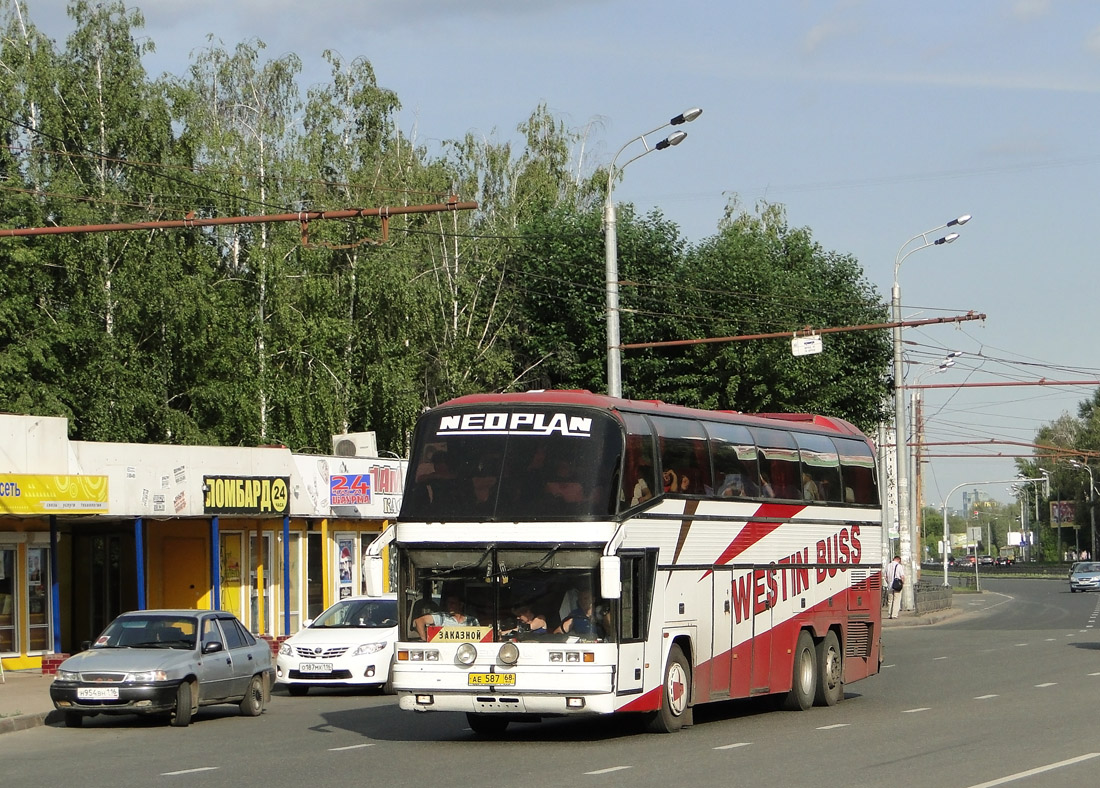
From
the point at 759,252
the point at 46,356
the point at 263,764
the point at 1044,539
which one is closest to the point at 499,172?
the point at 759,252

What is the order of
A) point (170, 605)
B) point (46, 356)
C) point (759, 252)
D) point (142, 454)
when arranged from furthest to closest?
point (759, 252) < point (46, 356) < point (170, 605) < point (142, 454)

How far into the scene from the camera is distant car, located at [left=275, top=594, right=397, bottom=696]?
24.1 m

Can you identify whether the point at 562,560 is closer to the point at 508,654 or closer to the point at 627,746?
the point at 508,654

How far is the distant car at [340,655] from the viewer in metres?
24.1

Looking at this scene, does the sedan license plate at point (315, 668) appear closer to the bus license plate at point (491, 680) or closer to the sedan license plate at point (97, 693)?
the sedan license plate at point (97, 693)

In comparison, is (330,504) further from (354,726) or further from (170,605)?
(354,726)

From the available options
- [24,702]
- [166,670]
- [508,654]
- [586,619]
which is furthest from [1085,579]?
[508,654]

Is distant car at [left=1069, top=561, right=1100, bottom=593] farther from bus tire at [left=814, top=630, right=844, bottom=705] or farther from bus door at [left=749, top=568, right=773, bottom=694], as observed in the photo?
bus door at [left=749, top=568, right=773, bottom=694]

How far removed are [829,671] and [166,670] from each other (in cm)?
893

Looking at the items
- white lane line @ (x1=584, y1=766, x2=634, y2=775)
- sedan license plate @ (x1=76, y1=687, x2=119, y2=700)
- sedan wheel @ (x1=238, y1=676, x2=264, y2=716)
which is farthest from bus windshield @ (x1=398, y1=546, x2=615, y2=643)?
sedan wheel @ (x1=238, y1=676, x2=264, y2=716)

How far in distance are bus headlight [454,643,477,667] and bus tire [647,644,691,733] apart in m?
2.22

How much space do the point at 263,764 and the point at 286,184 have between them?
38.7 metres

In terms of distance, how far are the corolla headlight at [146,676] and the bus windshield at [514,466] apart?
13.6ft

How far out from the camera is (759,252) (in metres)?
56.3
